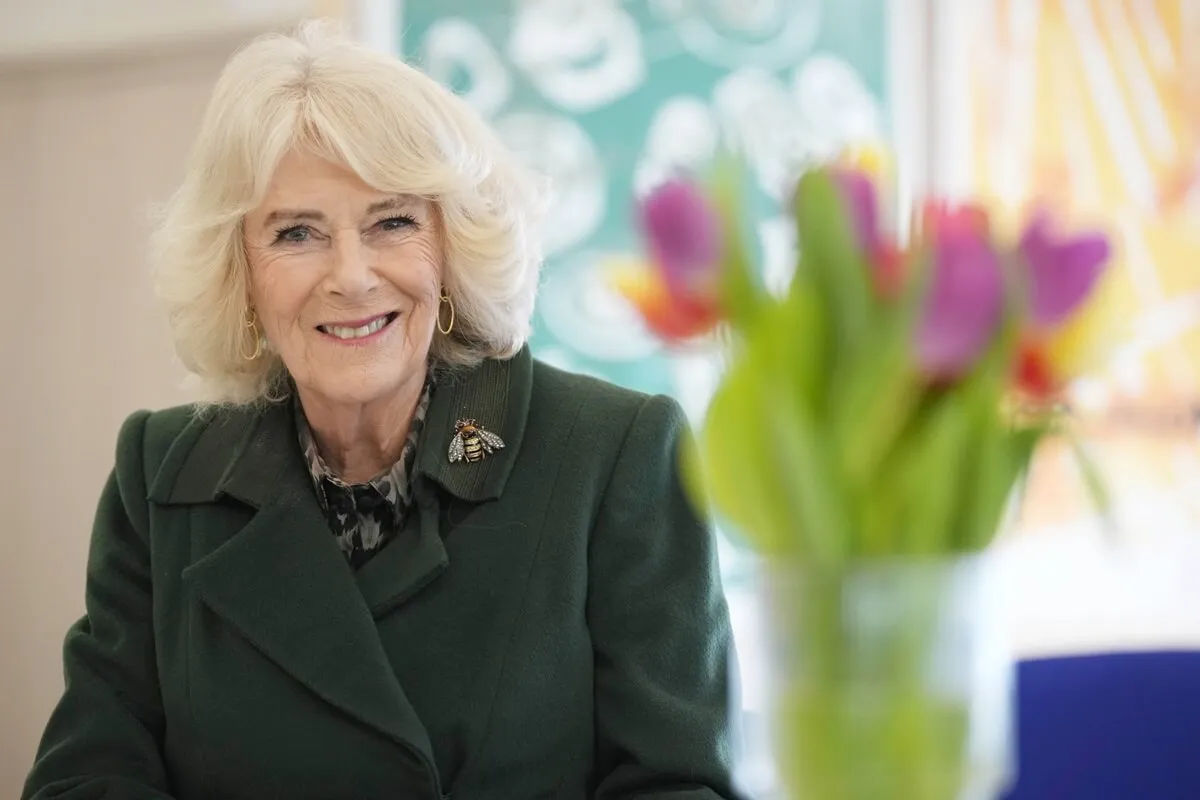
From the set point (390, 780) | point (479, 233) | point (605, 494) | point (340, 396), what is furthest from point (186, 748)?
point (479, 233)

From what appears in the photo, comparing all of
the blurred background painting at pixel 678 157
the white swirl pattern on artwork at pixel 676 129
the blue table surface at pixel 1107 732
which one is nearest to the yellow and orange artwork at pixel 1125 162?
the blurred background painting at pixel 678 157

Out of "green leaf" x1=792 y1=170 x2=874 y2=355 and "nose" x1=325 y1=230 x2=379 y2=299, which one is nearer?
"green leaf" x1=792 y1=170 x2=874 y2=355

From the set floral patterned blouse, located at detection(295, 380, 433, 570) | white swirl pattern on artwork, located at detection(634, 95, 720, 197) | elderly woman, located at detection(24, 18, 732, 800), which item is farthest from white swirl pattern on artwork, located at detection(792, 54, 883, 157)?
floral patterned blouse, located at detection(295, 380, 433, 570)

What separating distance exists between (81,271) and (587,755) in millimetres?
1392

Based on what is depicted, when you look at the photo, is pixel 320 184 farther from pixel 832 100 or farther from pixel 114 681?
pixel 832 100

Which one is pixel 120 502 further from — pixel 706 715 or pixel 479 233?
pixel 706 715

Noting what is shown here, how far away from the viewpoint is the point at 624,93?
2461 mm

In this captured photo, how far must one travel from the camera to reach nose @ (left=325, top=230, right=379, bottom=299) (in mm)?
1462

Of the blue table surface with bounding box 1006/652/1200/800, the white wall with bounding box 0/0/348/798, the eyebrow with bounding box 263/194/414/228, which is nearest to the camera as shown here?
the blue table surface with bounding box 1006/652/1200/800

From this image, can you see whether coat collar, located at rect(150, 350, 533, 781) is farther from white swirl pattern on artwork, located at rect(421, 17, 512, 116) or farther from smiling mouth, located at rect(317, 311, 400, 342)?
white swirl pattern on artwork, located at rect(421, 17, 512, 116)

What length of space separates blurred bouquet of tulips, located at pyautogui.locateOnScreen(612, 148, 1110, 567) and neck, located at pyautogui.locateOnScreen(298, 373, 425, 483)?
3.40ft

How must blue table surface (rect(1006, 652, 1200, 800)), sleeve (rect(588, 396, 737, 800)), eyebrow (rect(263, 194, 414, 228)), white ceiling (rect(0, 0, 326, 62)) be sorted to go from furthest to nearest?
white ceiling (rect(0, 0, 326, 62)) → eyebrow (rect(263, 194, 414, 228)) → sleeve (rect(588, 396, 737, 800)) → blue table surface (rect(1006, 652, 1200, 800))

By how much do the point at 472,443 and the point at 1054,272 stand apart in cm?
107

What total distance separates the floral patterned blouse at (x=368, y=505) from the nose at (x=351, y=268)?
0.20 meters
